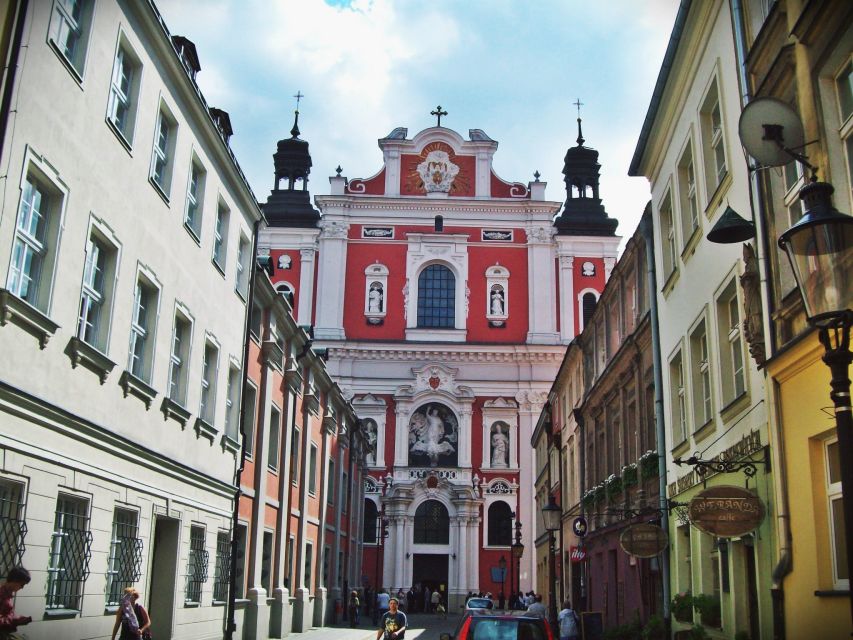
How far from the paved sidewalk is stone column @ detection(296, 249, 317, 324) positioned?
17.0 metres

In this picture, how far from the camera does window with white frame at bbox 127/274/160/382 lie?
1348 centimetres

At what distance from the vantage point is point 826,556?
857 centimetres

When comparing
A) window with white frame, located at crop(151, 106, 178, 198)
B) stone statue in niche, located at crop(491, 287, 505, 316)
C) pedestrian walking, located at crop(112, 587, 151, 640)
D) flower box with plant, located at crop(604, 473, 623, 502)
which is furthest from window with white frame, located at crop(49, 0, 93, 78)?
stone statue in niche, located at crop(491, 287, 505, 316)

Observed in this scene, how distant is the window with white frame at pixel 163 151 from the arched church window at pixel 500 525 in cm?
3470

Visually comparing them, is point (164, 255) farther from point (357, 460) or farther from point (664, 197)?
point (357, 460)

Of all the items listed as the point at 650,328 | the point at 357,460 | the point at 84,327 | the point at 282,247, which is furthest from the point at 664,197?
the point at 282,247

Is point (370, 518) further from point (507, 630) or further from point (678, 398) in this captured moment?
point (507, 630)

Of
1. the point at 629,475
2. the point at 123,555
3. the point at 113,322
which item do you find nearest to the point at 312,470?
the point at 629,475

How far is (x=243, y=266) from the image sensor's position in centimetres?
1939

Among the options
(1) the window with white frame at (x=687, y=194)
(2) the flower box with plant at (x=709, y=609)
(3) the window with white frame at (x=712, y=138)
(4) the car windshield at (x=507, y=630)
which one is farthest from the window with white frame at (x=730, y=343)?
(4) the car windshield at (x=507, y=630)

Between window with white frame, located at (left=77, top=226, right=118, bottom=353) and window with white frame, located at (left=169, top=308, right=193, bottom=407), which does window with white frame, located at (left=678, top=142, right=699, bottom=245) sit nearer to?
window with white frame, located at (left=169, top=308, right=193, bottom=407)

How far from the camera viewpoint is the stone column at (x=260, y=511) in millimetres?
19578

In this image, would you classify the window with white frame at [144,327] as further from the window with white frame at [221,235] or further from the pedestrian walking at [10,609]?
the pedestrian walking at [10,609]

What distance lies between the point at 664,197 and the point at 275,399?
10325mm
